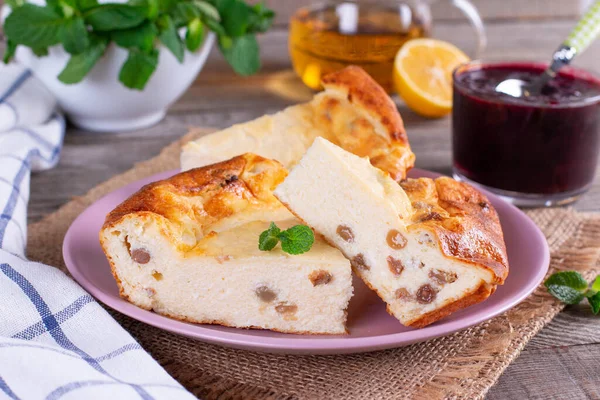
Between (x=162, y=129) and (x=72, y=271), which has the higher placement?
(x=72, y=271)

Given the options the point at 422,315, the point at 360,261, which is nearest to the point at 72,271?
the point at 360,261

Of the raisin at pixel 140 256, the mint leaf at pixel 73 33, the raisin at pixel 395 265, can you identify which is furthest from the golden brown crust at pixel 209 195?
the mint leaf at pixel 73 33

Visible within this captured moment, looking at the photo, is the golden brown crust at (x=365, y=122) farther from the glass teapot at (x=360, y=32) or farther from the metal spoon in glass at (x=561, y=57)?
the glass teapot at (x=360, y=32)

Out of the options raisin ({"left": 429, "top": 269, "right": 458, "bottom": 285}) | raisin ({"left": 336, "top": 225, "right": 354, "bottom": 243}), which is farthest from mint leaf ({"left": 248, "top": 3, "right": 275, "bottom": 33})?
raisin ({"left": 429, "top": 269, "right": 458, "bottom": 285})

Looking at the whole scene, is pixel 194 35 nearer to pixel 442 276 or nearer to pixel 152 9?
pixel 152 9

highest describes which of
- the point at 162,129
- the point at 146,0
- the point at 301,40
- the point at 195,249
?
the point at 146,0

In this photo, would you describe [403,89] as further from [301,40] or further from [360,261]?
[360,261]
